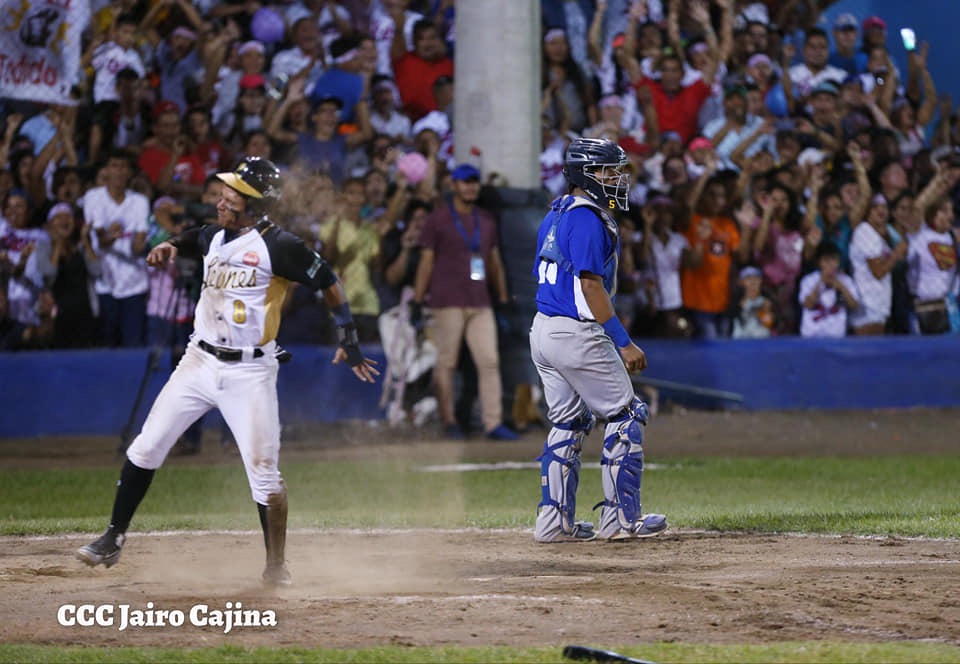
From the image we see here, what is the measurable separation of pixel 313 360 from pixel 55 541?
653 cm

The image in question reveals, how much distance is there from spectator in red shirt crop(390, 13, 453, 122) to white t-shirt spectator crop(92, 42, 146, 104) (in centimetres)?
293

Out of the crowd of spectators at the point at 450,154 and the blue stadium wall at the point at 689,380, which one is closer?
the crowd of spectators at the point at 450,154

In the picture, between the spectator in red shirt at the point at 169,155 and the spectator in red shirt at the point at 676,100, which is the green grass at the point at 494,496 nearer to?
the spectator in red shirt at the point at 169,155

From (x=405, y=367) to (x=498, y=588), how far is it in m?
8.42

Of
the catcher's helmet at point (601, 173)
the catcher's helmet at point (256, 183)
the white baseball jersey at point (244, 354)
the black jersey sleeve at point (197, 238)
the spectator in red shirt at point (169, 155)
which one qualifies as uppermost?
the spectator in red shirt at point (169, 155)

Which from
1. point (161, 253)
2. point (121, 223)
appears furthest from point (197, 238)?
point (121, 223)

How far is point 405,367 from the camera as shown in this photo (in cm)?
1591

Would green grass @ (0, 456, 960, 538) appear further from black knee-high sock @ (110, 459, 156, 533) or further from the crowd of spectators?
black knee-high sock @ (110, 459, 156, 533)

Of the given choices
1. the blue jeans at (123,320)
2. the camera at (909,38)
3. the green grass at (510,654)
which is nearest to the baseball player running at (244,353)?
the green grass at (510,654)

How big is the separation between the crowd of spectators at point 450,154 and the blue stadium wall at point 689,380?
24 centimetres

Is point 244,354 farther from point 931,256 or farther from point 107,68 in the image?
point 931,256

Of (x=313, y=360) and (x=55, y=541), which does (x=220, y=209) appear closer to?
(x=55, y=541)

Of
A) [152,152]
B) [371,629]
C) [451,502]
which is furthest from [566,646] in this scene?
[152,152]

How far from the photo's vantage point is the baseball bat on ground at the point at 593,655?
18.7 feet
